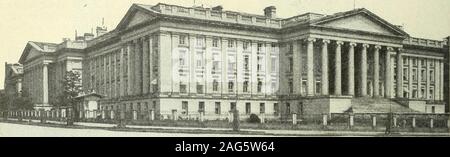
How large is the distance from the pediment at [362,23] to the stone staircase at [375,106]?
567 centimetres

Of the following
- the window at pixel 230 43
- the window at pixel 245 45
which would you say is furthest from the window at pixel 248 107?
the window at pixel 230 43

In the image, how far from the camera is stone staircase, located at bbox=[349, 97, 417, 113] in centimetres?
4384

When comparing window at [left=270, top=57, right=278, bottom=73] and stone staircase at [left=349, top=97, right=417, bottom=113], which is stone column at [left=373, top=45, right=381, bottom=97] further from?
A: window at [left=270, top=57, right=278, bottom=73]

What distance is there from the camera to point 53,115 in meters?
37.3

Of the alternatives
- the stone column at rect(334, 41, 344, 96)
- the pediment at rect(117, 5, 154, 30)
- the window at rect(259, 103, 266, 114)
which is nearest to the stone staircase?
the stone column at rect(334, 41, 344, 96)

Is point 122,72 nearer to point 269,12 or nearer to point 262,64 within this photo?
point 262,64

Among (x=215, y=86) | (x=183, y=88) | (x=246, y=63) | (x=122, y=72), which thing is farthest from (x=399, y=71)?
(x=122, y=72)

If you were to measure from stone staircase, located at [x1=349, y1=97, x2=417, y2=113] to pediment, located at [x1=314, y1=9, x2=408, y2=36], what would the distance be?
567 centimetres

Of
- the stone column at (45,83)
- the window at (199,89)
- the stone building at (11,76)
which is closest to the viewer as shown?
the stone building at (11,76)

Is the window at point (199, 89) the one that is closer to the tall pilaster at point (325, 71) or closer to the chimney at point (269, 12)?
the chimney at point (269, 12)

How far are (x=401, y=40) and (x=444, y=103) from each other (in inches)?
387

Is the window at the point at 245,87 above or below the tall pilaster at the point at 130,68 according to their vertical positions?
below

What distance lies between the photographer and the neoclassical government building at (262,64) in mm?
43406

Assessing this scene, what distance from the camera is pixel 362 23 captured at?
48.3m
